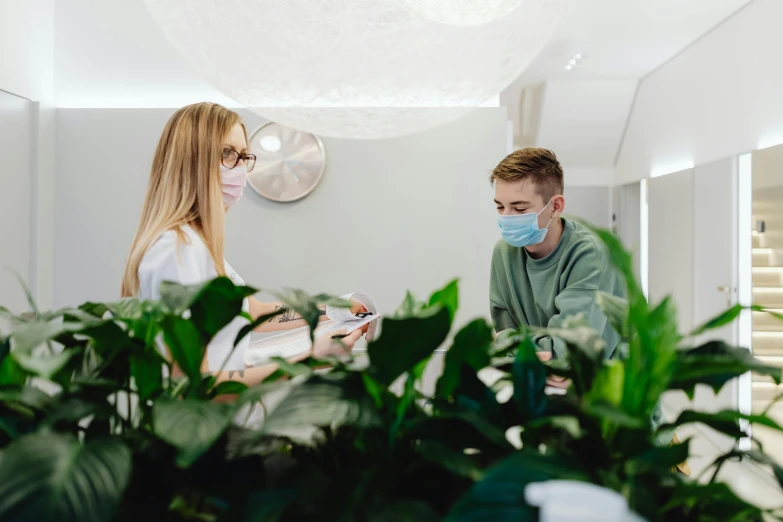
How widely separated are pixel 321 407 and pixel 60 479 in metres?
0.25

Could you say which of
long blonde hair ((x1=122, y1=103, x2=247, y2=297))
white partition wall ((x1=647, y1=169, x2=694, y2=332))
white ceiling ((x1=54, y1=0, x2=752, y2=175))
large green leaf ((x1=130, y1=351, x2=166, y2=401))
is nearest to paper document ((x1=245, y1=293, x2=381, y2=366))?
long blonde hair ((x1=122, y1=103, x2=247, y2=297))

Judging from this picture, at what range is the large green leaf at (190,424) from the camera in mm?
614

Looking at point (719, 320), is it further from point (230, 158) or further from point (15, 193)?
point (15, 193)

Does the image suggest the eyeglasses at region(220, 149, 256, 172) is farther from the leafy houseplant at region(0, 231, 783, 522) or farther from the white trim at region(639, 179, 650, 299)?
the white trim at region(639, 179, 650, 299)

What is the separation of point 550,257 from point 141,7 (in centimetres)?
291

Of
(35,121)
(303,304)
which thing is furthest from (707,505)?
(35,121)

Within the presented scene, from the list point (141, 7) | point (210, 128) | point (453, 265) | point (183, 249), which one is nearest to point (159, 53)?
point (141, 7)

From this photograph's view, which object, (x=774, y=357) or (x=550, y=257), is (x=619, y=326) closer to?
(x=550, y=257)

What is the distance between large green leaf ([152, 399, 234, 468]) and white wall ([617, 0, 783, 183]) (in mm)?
4198

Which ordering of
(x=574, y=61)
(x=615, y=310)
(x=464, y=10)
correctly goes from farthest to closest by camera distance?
(x=574, y=61)
(x=464, y=10)
(x=615, y=310)

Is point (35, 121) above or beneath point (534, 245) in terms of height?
above

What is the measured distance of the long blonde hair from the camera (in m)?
1.62

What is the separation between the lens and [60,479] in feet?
1.92

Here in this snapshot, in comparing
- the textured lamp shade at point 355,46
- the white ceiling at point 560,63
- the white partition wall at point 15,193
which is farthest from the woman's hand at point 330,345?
the white partition wall at point 15,193
